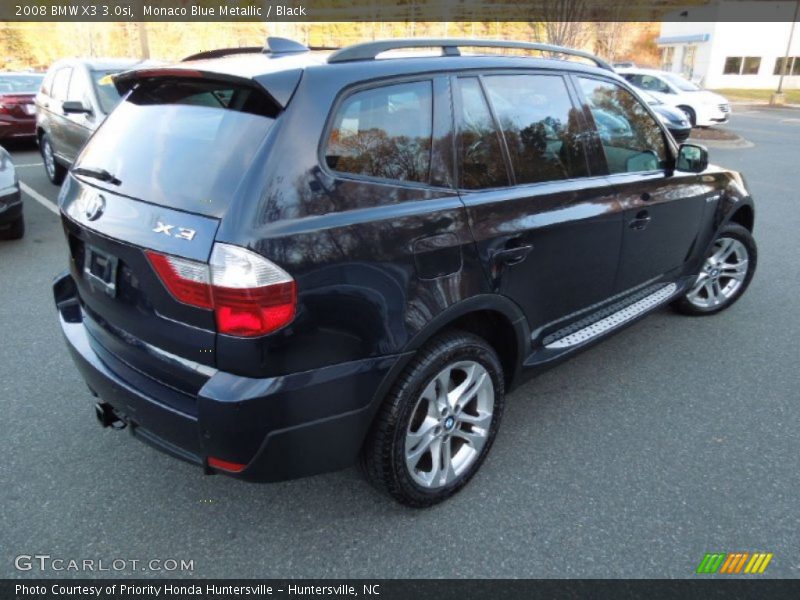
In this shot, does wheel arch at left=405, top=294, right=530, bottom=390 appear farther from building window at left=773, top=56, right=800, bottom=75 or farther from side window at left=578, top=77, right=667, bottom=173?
building window at left=773, top=56, right=800, bottom=75

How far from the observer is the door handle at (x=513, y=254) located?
8.25 feet

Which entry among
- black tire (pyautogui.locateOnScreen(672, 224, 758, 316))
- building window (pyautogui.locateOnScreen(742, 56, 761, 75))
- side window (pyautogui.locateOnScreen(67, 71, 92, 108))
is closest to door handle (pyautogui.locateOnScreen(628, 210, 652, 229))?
black tire (pyautogui.locateOnScreen(672, 224, 758, 316))

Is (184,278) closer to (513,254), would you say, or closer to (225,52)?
(513,254)

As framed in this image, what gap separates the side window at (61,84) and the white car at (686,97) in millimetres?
13326

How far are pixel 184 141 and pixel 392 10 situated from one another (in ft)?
129

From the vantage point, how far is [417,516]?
255 cm

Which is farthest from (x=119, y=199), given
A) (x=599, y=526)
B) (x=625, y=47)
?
(x=625, y=47)

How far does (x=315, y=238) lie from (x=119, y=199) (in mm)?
815

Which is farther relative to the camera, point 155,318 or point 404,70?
point 404,70

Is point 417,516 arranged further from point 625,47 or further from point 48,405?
point 625,47

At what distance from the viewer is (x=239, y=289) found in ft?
6.14

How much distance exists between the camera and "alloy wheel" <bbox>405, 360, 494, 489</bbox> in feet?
8.06

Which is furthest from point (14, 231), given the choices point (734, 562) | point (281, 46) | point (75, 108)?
point (734, 562)

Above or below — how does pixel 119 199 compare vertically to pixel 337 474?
above
